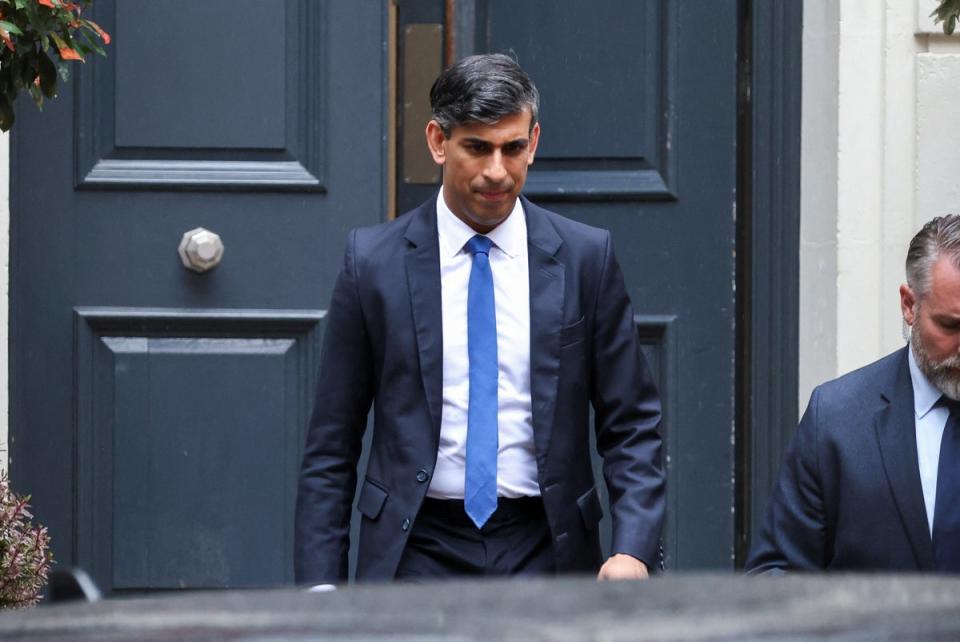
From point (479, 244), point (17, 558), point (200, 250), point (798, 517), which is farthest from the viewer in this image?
point (200, 250)

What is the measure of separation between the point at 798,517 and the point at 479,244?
3.09 ft

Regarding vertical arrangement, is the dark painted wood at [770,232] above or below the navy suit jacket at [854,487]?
above

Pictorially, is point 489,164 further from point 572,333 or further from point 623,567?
point 623,567

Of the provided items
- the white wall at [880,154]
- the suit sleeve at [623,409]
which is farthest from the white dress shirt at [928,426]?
the white wall at [880,154]

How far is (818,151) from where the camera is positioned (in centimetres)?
563

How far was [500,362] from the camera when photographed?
4.20 meters

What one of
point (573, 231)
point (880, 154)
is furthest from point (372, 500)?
point (880, 154)

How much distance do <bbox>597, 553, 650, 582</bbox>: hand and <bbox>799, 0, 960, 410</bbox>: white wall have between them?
168 cm

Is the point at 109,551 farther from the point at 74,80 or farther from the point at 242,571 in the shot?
the point at 74,80

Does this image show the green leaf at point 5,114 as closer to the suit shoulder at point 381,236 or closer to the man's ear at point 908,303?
the suit shoulder at point 381,236

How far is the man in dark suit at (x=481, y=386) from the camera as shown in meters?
4.16

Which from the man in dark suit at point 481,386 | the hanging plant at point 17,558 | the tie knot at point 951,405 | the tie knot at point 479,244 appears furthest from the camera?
the hanging plant at point 17,558

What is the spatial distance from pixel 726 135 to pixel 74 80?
6.48 ft

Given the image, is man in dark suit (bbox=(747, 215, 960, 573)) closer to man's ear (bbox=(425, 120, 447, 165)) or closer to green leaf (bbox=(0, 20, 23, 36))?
man's ear (bbox=(425, 120, 447, 165))
